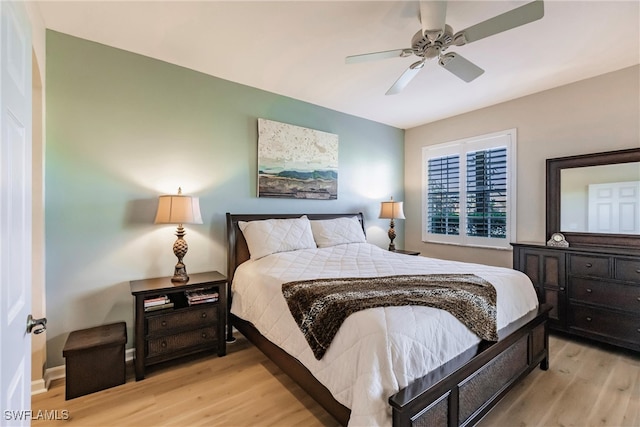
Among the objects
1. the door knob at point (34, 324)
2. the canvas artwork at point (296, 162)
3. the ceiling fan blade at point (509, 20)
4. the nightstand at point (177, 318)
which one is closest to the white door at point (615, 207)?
the ceiling fan blade at point (509, 20)

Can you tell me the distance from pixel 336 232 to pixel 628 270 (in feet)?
8.95

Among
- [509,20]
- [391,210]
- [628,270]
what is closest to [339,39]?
[509,20]

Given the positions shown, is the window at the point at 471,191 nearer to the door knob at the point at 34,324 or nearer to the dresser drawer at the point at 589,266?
the dresser drawer at the point at 589,266

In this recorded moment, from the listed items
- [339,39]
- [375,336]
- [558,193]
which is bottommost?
[375,336]

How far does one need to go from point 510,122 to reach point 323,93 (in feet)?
7.87

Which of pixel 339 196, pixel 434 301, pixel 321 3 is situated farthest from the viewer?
→ pixel 339 196

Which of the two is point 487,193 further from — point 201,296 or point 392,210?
→ point 201,296

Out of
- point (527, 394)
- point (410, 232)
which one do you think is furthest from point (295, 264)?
point (410, 232)

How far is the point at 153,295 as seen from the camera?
92.2 inches

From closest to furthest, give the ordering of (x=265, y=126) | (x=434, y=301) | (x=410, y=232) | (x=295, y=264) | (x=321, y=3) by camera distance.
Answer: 1. (x=434, y=301)
2. (x=321, y=3)
3. (x=295, y=264)
4. (x=265, y=126)
5. (x=410, y=232)

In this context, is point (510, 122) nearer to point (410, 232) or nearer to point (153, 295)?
point (410, 232)

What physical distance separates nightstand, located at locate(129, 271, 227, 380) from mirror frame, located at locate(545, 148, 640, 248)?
3633mm

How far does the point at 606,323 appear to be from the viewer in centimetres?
274

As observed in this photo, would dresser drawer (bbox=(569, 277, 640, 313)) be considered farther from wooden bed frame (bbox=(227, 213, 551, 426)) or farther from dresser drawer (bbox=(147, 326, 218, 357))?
dresser drawer (bbox=(147, 326, 218, 357))
